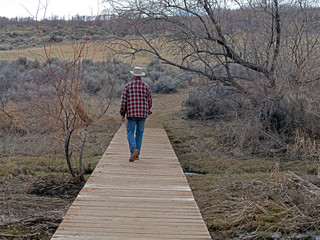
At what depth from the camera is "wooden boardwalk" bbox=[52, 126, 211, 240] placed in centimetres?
428

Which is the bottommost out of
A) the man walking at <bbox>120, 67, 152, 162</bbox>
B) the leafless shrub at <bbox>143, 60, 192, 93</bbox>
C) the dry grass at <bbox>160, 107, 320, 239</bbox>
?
the leafless shrub at <bbox>143, 60, 192, 93</bbox>

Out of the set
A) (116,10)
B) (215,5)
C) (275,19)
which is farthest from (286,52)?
(116,10)

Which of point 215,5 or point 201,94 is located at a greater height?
point 215,5

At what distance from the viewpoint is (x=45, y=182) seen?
802 centimetres

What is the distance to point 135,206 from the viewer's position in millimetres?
5113

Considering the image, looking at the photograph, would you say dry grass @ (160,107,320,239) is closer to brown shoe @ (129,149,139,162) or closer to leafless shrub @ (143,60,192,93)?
brown shoe @ (129,149,139,162)

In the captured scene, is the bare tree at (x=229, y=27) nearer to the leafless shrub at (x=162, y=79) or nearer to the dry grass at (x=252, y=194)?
the dry grass at (x=252, y=194)

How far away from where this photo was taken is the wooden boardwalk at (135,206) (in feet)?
14.0

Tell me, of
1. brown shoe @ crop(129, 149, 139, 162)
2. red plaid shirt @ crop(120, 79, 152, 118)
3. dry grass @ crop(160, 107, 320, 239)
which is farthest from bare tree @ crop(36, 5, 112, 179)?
dry grass @ crop(160, 107, 320, 239)

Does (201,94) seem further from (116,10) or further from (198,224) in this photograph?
(198,224)

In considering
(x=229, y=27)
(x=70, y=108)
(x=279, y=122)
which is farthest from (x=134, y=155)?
(x=229, y=27)

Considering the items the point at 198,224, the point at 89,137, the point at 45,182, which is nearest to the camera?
the point at 198,224

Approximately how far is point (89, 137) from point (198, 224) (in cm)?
856

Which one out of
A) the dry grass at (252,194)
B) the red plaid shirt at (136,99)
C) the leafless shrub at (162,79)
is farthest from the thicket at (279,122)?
the leafless shrub at (162,79)
